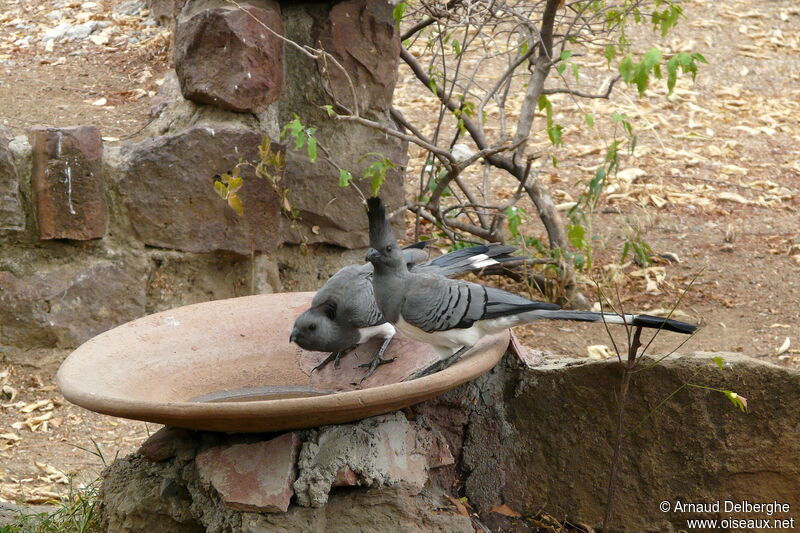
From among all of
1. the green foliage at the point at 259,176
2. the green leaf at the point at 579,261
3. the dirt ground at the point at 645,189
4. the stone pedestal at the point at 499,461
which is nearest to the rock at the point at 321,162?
the green foliage at the point at 259,176

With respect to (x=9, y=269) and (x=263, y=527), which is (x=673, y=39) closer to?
(x=9, y=269)

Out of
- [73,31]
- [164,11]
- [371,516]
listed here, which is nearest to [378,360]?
[371,516]

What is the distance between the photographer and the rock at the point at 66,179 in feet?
12.0

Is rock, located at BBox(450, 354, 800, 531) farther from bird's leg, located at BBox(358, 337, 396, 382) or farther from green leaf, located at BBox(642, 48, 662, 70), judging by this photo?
green leaf, located at BBox(642, 48, 662, 70)

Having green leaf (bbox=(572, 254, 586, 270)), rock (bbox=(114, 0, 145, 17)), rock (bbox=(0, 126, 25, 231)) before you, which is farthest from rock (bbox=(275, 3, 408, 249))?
rock (bbox=(114, 0, 145, 17))

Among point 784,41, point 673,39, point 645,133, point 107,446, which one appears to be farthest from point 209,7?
point 784,41

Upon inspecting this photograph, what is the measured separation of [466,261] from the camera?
290 cm

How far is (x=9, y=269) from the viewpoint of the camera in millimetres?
3711

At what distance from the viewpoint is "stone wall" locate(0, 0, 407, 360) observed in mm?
3686

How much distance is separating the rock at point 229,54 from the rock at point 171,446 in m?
1.68

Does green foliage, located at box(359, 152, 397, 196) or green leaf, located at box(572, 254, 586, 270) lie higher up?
green foliage, located at box(359, 152, 397, 196)

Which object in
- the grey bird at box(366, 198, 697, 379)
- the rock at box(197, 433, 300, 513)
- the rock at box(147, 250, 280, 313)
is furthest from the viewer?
the rock at box(147, 250, 280, 313)

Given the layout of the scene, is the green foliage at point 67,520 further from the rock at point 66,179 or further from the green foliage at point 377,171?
the green foliage at point 377,171

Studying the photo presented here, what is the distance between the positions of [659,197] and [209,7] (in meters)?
3.12
